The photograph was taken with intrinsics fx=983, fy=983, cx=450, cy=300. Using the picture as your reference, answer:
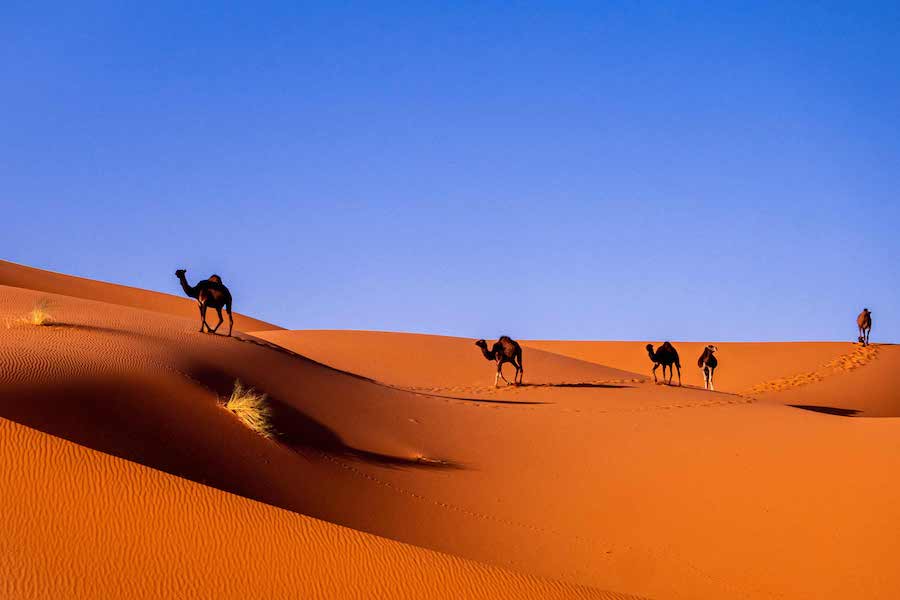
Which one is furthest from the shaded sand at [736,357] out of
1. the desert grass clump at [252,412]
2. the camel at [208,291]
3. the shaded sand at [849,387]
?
the desert grass clump at [252,412]

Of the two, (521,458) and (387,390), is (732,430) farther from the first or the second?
(387,390)

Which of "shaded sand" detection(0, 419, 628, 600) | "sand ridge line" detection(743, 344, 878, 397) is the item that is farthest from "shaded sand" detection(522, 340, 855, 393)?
"shaded sand" detection(0, 419, 628, 600)

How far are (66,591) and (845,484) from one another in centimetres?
1171

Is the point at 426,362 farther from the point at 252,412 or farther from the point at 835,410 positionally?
the point at 252,412

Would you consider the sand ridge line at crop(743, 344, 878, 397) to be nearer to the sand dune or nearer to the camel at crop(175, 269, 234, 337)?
the sand dune

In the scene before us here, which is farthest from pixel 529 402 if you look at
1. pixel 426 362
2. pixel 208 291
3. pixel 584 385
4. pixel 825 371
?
pixel 825 371

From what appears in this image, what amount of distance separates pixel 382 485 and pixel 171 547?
5018 mm

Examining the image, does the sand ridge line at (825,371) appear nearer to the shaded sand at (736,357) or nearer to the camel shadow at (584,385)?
the shaded sand at (736,357)

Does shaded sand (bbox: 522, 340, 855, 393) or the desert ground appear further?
shaded sand (bbox: 522, 340, 855, 393)

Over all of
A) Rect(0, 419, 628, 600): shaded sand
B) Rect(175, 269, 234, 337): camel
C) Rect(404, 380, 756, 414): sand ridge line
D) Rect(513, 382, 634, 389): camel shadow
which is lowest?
Rect(0, 419, 628, 600): shaded sand

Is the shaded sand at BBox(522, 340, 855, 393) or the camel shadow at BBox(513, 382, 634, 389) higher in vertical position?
the shaded sand at BBox(522, 340, 855, 393)

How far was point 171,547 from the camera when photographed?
7520 millimetres

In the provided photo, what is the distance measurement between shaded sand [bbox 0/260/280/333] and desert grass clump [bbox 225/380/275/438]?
132ft

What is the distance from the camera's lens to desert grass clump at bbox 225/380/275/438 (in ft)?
40.8
